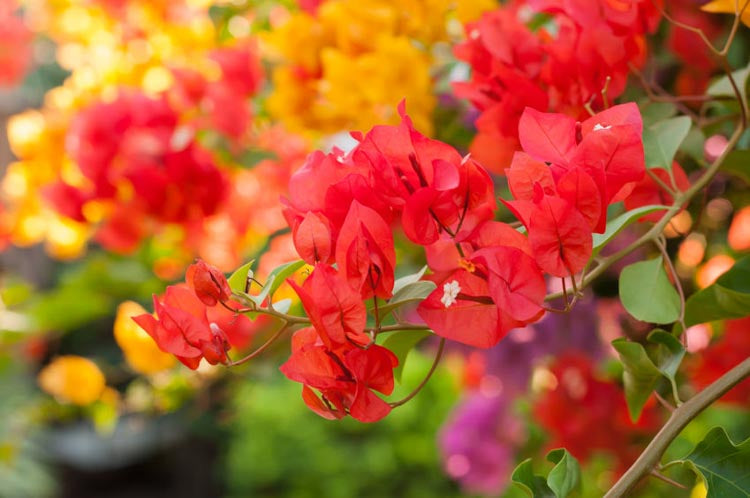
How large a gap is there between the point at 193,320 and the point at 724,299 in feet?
0.64

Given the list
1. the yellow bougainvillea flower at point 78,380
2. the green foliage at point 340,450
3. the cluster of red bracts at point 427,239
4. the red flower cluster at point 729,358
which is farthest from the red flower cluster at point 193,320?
Result: the green foliage at point 340,450

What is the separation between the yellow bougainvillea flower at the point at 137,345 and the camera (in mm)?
743

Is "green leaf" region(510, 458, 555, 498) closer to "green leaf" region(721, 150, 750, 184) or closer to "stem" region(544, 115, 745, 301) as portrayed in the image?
"stem" region(544, 115, 745, 301)

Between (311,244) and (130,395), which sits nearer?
(311,244)

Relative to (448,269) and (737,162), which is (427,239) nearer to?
(448,269)

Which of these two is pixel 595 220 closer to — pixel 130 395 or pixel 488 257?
pixel 488 257

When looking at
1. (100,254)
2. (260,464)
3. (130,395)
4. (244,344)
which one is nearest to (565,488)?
(244,344)

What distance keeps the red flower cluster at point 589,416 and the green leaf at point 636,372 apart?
0.42 metres

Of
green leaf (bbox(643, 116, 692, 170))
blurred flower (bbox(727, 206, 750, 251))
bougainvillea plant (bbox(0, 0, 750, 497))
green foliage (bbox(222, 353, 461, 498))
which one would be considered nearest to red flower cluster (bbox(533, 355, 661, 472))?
bougainvillea plant (bbox(0, 0, 750, 497))

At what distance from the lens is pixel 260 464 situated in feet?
10.7

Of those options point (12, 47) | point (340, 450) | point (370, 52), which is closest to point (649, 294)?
point (370, 52)

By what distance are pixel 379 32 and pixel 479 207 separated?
0.27m

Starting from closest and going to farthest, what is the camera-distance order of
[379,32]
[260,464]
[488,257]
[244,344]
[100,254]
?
[488,257] < [379,32] < [244,344] < [100,254] < [260,464]

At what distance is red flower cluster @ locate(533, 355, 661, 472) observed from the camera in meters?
0.76
